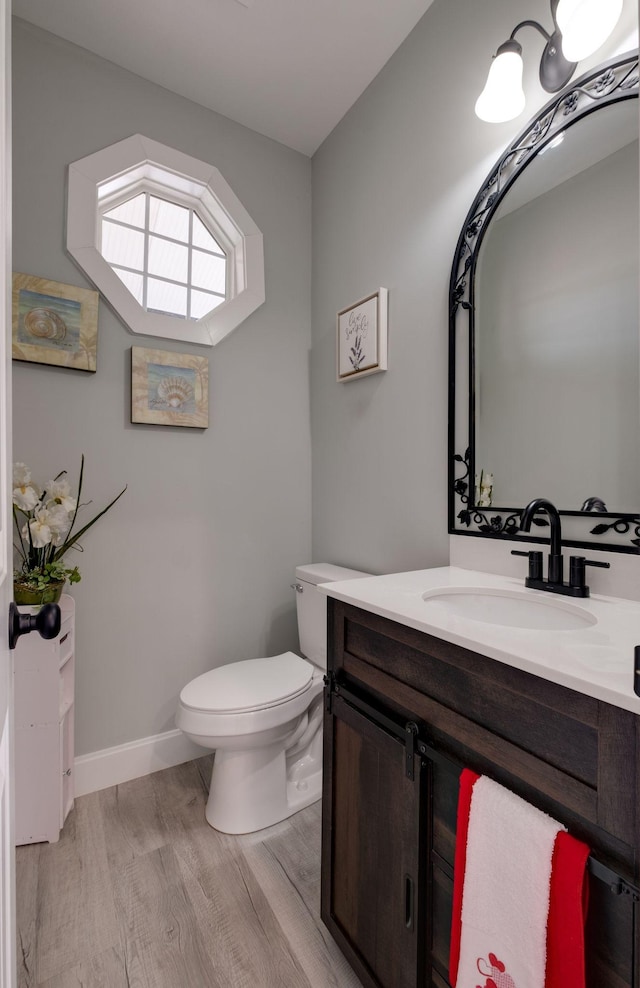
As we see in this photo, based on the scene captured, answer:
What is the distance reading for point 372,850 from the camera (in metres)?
0.97

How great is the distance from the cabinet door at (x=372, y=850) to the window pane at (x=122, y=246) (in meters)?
1.90

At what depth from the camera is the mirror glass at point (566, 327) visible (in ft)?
3.41

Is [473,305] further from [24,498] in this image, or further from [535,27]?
[24,498]

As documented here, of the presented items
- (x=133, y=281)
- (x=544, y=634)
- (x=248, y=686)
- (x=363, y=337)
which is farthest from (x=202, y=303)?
(x=544, y=634)

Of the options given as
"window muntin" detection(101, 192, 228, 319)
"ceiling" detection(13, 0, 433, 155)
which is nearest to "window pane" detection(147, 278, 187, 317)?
"window muntin" detection(101, 192, 228, 319)

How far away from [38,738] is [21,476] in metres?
0.83

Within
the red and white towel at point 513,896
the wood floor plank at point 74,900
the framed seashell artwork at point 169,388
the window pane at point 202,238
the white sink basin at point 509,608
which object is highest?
the window pane at point 202,238

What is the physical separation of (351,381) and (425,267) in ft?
1.75

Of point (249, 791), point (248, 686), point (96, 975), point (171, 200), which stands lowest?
point (96, 975)

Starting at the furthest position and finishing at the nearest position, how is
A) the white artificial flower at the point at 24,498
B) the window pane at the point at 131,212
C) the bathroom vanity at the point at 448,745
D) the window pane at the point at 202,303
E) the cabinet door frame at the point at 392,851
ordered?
the window pane at the point at 202,303, the window pane at the point at 131,212, the white artificial flower at the point at 24,498, the cabinet door frame at the point at 392,851, the bathroom vanity at the point at 448,745

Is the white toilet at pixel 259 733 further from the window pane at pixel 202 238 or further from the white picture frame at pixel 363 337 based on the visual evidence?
the window pane at pixel 202 238

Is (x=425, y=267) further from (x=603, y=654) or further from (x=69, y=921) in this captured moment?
(x=69, y=921)

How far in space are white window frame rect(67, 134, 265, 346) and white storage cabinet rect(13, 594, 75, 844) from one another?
120 cm

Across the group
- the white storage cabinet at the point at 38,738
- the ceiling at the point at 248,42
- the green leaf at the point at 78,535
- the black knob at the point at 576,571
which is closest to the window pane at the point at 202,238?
the ceiling at the point at 248,42
